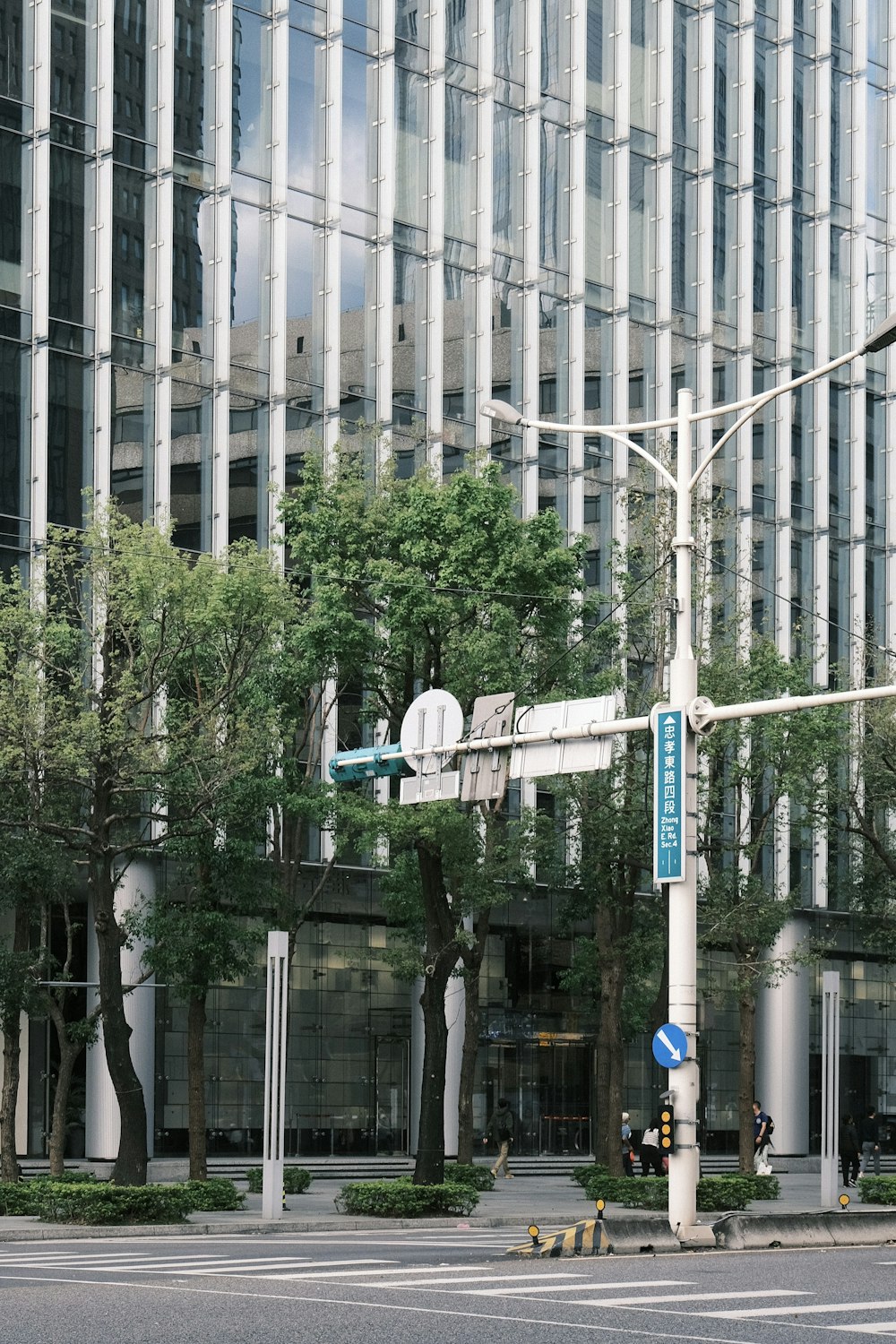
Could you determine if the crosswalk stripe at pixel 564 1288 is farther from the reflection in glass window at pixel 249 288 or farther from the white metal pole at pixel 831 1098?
Result: the reflection in glass window at pixel 249 288

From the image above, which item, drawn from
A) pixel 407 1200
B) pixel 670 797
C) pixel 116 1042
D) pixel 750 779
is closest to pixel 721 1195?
pixel 407 1200

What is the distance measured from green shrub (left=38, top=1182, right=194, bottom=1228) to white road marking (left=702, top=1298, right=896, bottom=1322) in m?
15.1

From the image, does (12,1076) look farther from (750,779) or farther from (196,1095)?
(750,779)

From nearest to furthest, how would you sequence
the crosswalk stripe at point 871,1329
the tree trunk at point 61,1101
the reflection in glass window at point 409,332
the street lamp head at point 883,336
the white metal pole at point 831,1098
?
the crosswalk stripe at point 871,1329, the street lamp head at point 883,336, the white metal pole at point 831,1098, the tree trunk at point 61,1101, the reflection in glass window at point 409,332

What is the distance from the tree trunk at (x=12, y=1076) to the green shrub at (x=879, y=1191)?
48.4 ft

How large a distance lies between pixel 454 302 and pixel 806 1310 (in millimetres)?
36117

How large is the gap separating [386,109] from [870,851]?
20913 millimetres

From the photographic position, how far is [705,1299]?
16688mm

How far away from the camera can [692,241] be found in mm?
54844

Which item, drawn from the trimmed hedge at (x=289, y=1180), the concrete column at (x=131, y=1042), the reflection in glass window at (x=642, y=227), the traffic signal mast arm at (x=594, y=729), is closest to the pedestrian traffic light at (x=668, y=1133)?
the traffic signal mast arm at (x=594, y=729)

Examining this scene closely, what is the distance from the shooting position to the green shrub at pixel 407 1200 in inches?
1229

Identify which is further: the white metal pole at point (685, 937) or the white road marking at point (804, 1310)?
the white metal pole at point (685, 937)

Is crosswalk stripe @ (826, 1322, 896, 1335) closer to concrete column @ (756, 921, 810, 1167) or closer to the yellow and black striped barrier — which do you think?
the yellow and black striped barrier

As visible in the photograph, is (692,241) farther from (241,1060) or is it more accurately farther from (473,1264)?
(473,1264)
